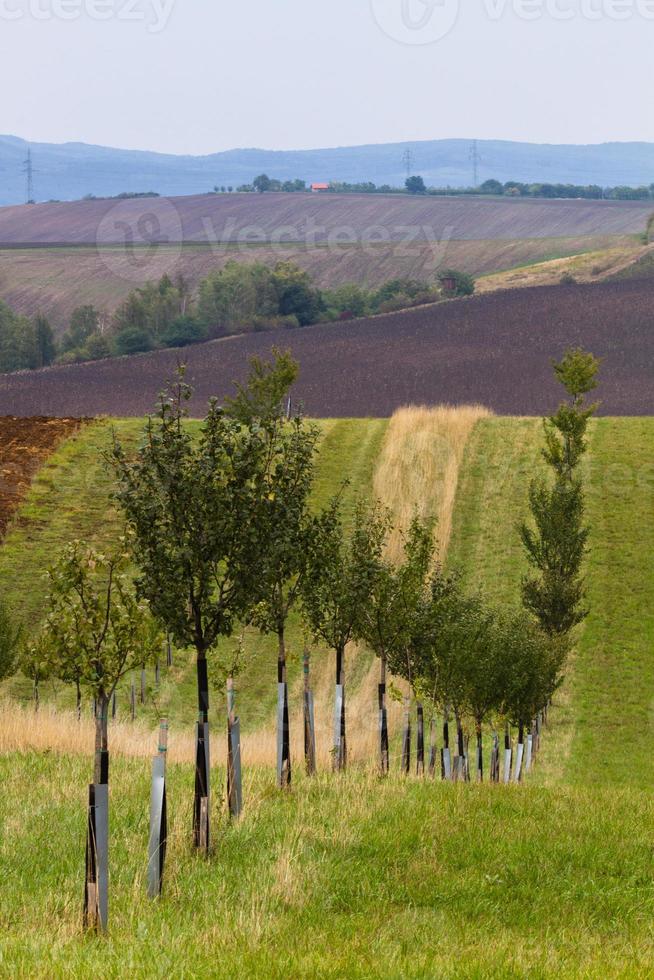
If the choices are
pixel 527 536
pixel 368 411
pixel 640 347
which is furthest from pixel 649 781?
pixel 640 347

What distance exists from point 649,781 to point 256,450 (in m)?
23.5

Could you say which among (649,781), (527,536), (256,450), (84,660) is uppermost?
(256,450)

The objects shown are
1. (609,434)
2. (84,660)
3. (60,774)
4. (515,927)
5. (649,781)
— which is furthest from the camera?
(609,434)

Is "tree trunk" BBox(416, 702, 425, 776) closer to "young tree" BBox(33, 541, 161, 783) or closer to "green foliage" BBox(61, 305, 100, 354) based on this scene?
"young tree" BBox(33, 541, 161, 783)

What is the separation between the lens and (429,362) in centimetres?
10375

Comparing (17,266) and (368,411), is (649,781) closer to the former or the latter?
(368,411)

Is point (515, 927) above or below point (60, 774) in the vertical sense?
above

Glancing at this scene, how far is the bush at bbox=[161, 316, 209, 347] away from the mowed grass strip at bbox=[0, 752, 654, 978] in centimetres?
10925

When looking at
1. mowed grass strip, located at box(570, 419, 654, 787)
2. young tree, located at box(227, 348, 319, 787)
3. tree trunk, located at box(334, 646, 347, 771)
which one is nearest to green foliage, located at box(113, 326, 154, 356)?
mowed grass strip, located at box(570, 419, 654, 787)

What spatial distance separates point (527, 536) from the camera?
53375 mm

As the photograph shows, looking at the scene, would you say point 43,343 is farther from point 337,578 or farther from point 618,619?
point 337,578

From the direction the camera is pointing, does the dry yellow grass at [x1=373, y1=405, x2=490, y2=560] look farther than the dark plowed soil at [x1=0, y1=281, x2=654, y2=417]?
No

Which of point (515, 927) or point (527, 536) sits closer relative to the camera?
point (515, 927)

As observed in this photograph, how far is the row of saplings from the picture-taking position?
17094 mm
